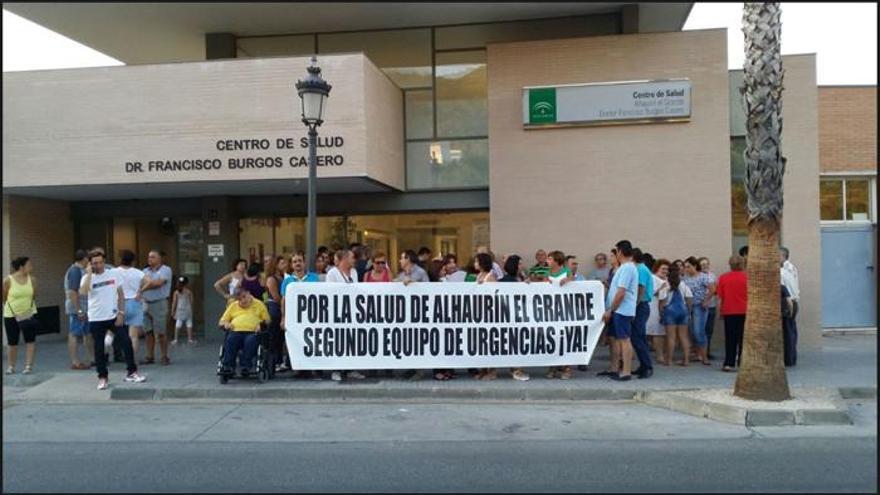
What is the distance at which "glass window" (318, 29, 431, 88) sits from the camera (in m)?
13.4

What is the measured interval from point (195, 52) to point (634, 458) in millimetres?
12728

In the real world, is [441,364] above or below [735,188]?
below

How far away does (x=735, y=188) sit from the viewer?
Answer: 12469 millimetres

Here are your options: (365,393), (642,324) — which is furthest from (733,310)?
(365,393)

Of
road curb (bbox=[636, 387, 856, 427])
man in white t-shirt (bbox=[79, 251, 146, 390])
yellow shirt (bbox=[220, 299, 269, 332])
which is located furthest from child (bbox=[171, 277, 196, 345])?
road curb (bbox=[636, 387, 856, 427])

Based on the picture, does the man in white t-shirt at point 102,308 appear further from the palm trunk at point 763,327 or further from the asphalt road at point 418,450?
the palm trunk at point 763,327

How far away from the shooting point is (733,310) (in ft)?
31.5

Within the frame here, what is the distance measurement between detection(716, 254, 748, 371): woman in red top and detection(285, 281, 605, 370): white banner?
194 cm

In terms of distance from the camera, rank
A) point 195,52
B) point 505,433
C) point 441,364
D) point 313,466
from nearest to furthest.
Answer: point 313,466 → point 505,433 → point 441,364 → point 195,52

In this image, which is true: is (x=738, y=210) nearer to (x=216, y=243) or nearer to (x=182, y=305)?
(x=216, y=243)

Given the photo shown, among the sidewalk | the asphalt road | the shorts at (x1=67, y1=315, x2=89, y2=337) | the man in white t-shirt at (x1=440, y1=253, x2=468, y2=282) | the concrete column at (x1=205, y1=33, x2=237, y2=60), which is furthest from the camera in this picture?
the concrete column at (x1=205, y1=33, x2=237, y2=60)

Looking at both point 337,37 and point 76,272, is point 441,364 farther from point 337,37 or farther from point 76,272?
point 337,37

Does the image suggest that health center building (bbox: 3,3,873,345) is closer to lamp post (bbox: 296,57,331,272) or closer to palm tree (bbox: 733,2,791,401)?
lamp post (bbox: 296,57,331,272)

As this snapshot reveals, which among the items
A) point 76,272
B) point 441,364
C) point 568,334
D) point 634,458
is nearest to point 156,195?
point 76,272
